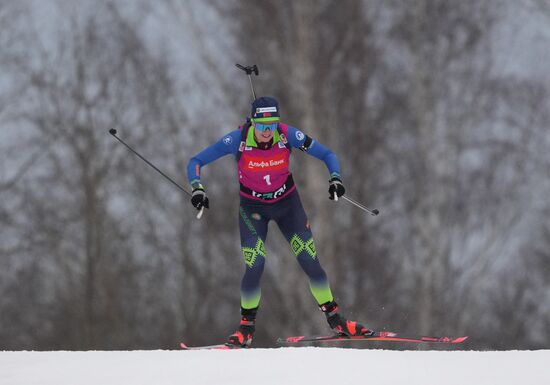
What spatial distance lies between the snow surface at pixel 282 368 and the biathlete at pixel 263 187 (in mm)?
1228

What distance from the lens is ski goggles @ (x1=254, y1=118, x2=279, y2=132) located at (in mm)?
7422

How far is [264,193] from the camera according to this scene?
770 cm

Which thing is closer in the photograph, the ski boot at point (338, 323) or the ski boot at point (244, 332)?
the ski boot at point (244, 332)

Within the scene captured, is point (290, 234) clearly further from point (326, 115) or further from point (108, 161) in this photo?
point (108, 161)

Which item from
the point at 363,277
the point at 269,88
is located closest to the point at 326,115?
the point at 269,88

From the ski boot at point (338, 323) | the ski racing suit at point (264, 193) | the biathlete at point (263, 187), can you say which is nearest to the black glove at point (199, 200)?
the biathlete at point (263, 187)

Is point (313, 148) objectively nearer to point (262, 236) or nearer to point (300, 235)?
point (300, 235)

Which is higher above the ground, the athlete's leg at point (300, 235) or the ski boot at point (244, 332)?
the athlete's leg at point (300, 235)

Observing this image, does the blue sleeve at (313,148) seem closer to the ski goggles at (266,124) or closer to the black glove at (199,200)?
the ski goggles at (266,124)

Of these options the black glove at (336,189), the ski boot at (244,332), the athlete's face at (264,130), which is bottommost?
the ski boot at (244,332)

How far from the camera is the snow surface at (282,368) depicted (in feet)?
17.7

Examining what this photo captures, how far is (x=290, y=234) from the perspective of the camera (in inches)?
308

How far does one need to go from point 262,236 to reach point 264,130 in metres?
0.98

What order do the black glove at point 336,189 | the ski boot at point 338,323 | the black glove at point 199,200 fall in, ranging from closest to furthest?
the black glove at point 199,200, the black glove at point 336,189, the ski boot at point 338,323
